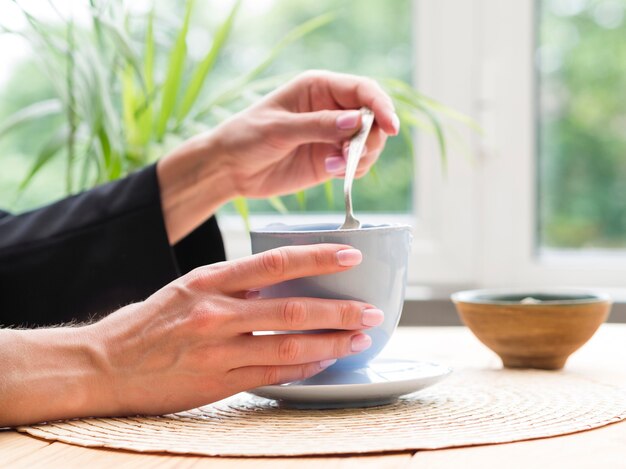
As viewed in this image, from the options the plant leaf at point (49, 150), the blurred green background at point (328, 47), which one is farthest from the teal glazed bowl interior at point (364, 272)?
the blurred green background at point (328, 47)

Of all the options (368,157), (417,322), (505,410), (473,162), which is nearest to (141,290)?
(368,157)

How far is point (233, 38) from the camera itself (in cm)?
218

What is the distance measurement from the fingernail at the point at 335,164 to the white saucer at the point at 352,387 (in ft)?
1.23

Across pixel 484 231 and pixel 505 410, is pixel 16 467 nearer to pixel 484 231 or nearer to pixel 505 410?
pixel 505 410

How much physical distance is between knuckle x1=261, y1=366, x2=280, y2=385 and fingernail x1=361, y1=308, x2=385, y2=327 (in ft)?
0.25

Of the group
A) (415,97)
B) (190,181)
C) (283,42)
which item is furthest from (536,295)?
(283,42)

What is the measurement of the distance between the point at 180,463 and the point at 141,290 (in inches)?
22.9

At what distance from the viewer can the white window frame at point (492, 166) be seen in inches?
77.5

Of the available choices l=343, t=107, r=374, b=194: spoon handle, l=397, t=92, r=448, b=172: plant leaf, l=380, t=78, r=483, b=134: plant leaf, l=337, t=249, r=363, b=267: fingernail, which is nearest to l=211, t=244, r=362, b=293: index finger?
l=337, t=249, r=363, b=267: fingernail

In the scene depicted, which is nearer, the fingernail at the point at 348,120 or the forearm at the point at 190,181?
the fingernail at the point at 348,120

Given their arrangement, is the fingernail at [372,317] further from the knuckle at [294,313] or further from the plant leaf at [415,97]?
the plant leaf at [415,97]

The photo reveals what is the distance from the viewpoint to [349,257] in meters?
0.67

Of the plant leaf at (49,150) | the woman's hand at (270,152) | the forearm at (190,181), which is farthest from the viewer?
the plant leaf at (49,150)

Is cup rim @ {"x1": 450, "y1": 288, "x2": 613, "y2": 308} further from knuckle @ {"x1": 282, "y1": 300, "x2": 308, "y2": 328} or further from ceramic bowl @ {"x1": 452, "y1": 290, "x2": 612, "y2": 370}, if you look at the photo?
knuckle @ {"x1": 282, "y1": 300, "x2": 308, "y2": 328}
